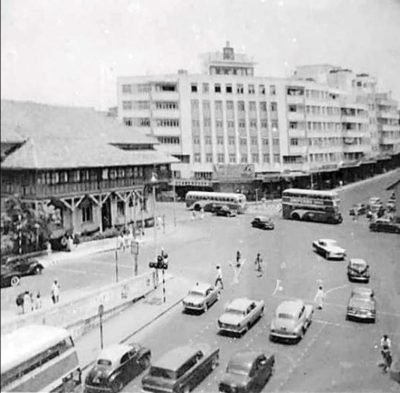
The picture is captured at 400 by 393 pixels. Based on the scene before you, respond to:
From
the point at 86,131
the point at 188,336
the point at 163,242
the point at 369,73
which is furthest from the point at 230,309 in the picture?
the point at 369,73

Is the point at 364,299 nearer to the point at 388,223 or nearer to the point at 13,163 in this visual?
the point at 388,223

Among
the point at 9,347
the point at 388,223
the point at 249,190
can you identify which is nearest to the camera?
the point at 9,347

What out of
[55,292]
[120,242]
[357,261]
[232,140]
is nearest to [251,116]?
[232,140]

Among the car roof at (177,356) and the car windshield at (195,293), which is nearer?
the car roof at (177,356)

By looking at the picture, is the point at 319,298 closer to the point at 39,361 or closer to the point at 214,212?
the point at 214,212

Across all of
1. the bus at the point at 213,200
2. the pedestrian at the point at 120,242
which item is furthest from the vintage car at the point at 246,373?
the bus at the point at 213,200

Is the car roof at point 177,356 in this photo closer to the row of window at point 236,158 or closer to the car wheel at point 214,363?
the car wheel at point 214,363

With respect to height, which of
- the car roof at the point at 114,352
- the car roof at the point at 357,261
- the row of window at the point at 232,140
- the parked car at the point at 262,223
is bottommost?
the car roof at the point at 114,352
